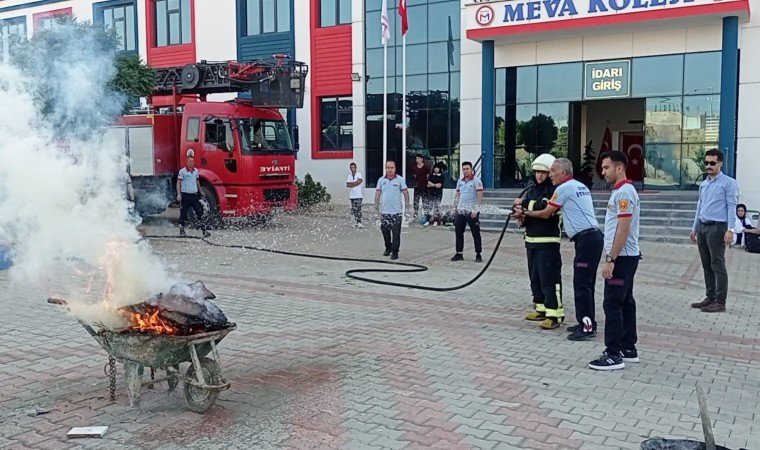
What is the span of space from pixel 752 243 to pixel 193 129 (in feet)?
43.6

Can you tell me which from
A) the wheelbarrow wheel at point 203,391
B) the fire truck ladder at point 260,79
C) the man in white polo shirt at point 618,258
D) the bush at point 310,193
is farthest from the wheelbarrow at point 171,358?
the bush at point 310,193

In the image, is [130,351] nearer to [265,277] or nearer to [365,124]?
[265,277]

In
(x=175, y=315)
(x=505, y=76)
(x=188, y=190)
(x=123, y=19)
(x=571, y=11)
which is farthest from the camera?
(x=123, y=19)

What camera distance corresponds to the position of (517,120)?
68.0ft

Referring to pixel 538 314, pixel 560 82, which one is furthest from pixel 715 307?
pixel 560 82

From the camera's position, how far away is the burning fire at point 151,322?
4.83 meters

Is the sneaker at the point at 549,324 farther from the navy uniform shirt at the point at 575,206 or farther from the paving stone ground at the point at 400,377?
the navy uniform shirt at the point at 575,206

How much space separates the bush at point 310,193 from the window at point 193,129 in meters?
5.48

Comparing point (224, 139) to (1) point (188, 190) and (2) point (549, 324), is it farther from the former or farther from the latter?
(2) point (549, 324)

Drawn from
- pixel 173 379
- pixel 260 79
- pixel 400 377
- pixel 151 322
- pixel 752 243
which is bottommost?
pixel 400 377

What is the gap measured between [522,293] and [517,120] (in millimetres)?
12097

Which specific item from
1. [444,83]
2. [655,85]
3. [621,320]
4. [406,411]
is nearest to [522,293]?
[621,320]

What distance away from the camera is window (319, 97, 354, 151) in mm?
24391

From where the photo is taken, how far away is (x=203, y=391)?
4.95 metres
